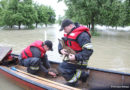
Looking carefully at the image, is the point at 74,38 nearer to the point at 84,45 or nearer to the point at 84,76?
the point at 84,45

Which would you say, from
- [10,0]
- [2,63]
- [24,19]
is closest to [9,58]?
[2,63]

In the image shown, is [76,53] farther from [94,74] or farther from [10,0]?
[10,0]

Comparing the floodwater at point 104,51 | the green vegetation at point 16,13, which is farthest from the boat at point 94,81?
the green vegetation at point 16,13

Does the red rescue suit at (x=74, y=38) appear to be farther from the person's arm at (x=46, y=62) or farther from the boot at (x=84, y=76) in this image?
the person's arm at (x=46, y=62)

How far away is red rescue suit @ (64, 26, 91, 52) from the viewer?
2486mm

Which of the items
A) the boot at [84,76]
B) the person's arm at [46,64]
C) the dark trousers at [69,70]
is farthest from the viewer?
the person's arm at [46,64]

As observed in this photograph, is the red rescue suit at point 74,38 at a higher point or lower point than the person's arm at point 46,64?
higher

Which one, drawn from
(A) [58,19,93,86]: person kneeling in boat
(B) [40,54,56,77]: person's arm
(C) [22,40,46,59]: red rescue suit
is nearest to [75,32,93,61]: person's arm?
(A) [58,19,93,86]: person kneeling in boat

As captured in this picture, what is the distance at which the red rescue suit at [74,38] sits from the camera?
97.9 inches

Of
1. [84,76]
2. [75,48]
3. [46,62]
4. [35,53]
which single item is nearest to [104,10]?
[46,62]

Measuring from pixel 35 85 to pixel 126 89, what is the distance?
1.98 meters

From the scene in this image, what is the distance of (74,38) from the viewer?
2531 millimetres

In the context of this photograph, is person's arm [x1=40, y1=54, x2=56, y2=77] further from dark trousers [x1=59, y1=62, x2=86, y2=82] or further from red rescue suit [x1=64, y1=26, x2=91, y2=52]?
red rescue suit [x1=64, y1=26, x2=91, y2=52]

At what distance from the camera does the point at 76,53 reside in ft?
8.73
